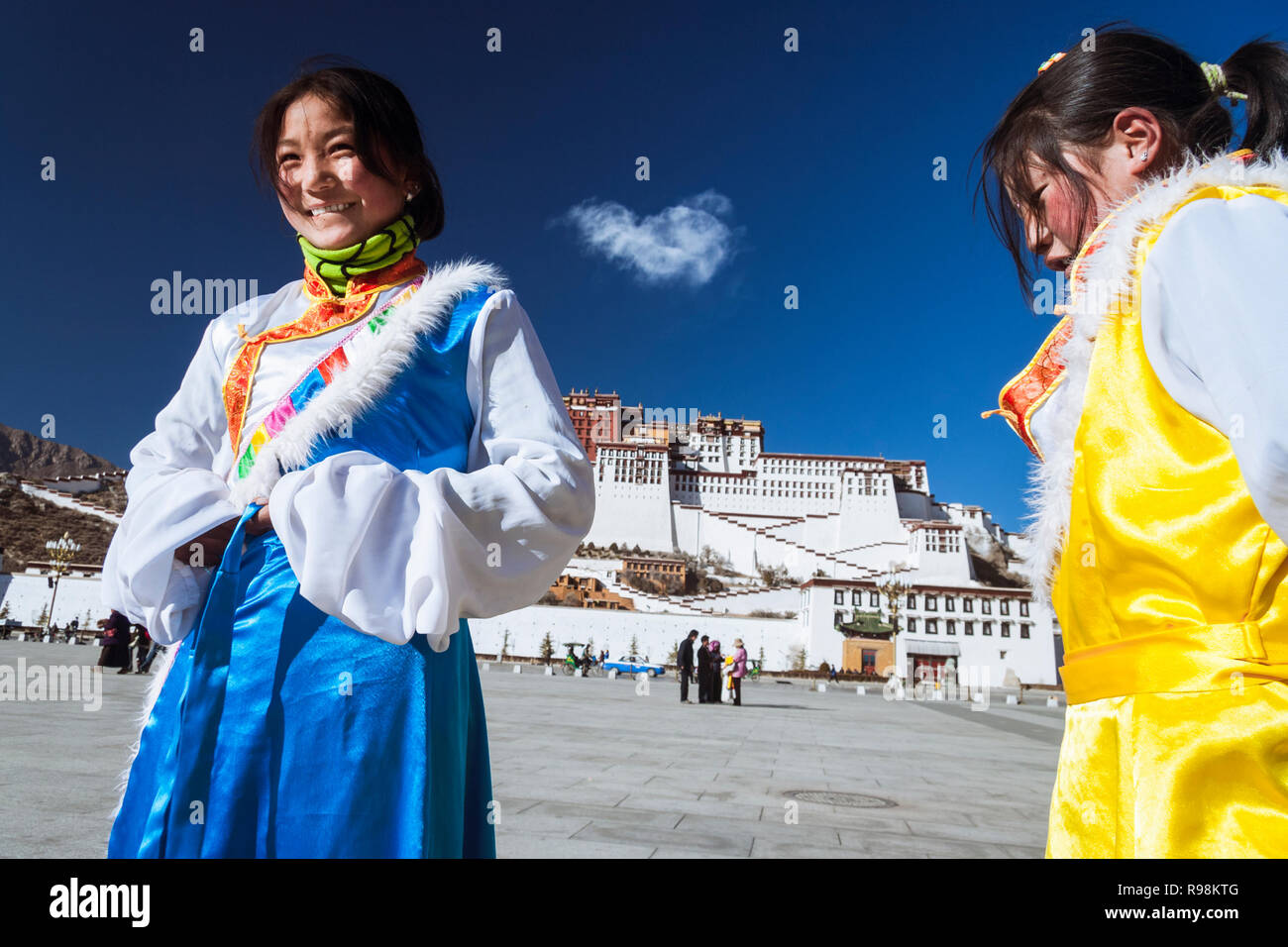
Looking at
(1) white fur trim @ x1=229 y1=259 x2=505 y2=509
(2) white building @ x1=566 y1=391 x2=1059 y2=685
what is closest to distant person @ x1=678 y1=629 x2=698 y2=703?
(1) white fur trim @ x1=229 y1=259 x2=505 y2=509

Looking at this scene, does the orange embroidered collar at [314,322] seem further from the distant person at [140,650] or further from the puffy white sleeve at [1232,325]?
Result: the distant person at [140,650]

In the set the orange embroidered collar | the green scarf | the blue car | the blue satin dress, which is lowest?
the blue car

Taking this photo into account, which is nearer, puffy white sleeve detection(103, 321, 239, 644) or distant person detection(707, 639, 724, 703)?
puffy white sleeve detection(103, 321, 239, 644)

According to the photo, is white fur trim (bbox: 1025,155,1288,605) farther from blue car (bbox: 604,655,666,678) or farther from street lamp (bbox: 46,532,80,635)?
street lamp (bbox: 46,532,80,635)

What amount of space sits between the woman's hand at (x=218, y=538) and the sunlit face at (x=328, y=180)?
2.03ft

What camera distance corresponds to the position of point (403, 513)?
46.8 inches

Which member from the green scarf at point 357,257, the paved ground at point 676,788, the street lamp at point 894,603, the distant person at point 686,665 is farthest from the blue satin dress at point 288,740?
the street lamp at point 894,603

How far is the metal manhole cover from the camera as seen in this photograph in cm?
537

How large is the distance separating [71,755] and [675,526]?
2493 inches

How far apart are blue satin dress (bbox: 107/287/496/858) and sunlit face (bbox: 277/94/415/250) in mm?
542

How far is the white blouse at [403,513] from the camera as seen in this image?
1132 mm

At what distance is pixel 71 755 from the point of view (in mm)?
5250
